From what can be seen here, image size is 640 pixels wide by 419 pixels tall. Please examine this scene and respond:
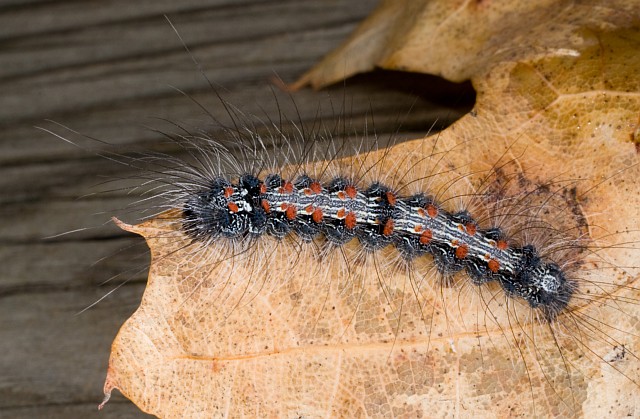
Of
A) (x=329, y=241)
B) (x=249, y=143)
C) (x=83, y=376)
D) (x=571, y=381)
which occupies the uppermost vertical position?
(x=249, y=143)

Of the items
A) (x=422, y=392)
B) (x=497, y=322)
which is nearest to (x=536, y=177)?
(x=497, y=322)

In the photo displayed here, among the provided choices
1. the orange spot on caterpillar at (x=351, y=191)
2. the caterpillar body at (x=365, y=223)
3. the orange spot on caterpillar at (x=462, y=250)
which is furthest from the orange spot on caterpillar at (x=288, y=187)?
the orange spot on caterpillar at (x=462, y=250)

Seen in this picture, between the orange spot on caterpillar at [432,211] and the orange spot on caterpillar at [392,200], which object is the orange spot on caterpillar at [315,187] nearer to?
the orange spot on caterpillar at [392,200]

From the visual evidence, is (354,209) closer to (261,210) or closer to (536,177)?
(261,210)

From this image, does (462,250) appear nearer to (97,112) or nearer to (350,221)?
(350,221)

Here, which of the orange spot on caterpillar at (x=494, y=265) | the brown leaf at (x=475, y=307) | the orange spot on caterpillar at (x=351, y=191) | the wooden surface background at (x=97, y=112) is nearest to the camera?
the brown leaf at (x=475, y=307)

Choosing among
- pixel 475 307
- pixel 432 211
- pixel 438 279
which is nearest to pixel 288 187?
pixel 432 211

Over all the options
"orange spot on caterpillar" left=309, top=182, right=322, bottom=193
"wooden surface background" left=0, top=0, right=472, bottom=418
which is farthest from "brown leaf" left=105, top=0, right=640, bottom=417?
"wooden surface background" left=0, top=0, right=472, bottom=418

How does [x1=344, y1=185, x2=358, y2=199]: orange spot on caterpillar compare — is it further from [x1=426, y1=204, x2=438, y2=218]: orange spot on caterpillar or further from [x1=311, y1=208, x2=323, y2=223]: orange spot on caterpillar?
[x1=426, y1=204, x2=438, y2=218]: orange spot on caterpillar
